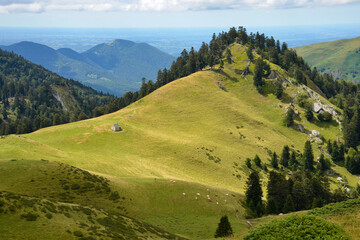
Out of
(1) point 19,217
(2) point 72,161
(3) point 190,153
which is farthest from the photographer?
(3) point 190,153

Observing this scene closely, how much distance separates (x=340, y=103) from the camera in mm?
145375

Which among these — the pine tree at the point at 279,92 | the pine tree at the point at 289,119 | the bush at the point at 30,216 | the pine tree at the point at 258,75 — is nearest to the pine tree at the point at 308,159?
the pine tree at the point at 289,119

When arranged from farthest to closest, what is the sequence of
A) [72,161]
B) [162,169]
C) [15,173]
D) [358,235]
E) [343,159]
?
[343,159] < [162,169] < [72,161] < [15,173] < [358,235]

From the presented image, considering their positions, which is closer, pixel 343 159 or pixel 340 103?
pixel 343 159

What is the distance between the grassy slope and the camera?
40562mm

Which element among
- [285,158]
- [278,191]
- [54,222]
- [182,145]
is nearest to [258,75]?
[285,158]

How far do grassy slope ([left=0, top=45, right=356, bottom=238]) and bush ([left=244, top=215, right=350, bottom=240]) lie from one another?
15644 millimetres

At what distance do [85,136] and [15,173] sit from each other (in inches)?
Result: 1546

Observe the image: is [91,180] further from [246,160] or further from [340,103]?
[340,103]

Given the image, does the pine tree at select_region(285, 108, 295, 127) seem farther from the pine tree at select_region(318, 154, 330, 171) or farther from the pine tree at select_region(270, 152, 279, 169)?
the pine tree at select_region(270, 152, 279, 169)

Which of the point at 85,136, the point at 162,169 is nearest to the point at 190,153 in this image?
the point at 162,169

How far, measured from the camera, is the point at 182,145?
74688 millimetres

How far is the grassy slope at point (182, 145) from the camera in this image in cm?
4056

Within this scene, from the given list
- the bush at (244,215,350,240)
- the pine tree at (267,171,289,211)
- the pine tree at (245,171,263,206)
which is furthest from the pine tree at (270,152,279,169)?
the bush at (244,215,350,240)
